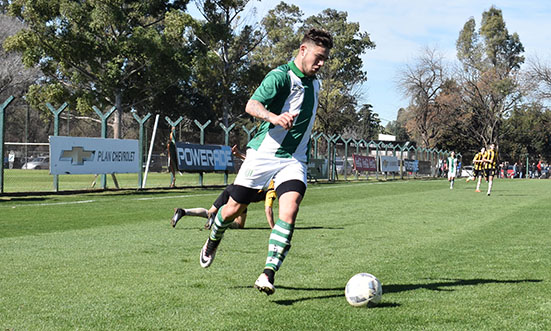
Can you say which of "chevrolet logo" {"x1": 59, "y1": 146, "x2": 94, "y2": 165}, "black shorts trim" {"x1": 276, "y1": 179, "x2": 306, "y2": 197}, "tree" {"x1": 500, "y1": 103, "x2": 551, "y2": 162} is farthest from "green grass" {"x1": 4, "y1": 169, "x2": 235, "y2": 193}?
"tree" {"x1": 500, "y1": 103, "x2": 551, "y2": 162}

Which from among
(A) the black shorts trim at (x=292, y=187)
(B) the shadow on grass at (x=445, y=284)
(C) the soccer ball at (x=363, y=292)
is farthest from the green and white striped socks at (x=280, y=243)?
(B) the shadow on grass at (x=445, y=284)

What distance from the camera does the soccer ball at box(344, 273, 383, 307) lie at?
15.6 feet

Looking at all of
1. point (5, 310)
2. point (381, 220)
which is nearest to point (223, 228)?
point (5, 310)

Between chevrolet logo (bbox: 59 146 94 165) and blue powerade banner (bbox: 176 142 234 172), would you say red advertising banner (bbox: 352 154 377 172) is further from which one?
chevrolet logo (bbox: 59 146 94 165)

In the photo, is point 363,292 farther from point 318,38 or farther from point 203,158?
point 203,158

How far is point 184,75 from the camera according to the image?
130 ft

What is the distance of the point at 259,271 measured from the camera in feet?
20.6

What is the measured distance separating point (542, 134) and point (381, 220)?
231 ft

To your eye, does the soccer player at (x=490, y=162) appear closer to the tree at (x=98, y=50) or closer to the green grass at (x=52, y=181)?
the green grass at (x=52, y=181)

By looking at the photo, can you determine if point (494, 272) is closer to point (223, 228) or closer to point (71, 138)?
point (223, 228)

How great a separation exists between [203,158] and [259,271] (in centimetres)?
1754

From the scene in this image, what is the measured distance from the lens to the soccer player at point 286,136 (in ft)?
16.5

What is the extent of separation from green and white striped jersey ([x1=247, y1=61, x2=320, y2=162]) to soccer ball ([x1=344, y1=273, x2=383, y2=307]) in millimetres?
1080

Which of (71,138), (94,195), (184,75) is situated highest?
(184,75)
